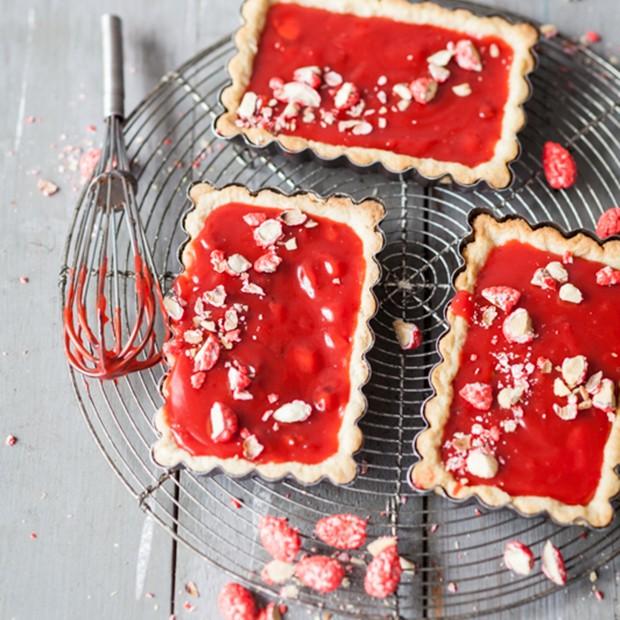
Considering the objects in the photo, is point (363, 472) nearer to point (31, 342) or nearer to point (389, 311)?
point (389, 311)

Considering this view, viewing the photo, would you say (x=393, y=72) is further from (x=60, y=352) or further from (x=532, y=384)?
(x=60, y=352)

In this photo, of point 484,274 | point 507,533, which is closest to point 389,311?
point 484,274

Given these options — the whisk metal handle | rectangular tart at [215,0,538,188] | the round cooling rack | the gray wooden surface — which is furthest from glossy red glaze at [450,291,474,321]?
the whisk metal handle

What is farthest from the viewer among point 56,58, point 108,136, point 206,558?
point 56,58

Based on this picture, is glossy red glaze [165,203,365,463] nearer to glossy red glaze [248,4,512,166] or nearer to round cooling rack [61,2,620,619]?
round cooling rack [61,2,620,619]

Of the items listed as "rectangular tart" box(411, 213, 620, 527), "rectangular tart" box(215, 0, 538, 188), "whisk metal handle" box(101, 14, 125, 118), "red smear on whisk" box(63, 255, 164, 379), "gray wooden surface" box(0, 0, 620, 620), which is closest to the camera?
"rectangular tart" box(411, 213, 620, 527)

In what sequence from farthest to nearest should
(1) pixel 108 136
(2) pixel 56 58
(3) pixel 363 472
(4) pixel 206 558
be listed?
(2) pixel 56 58
(1) pixel 108 136
(3) pixel 363 472
(4) pixel 206 558

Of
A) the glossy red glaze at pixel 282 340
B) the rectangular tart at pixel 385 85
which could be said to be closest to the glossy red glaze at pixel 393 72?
the rectangular tart at pixel 385 85
